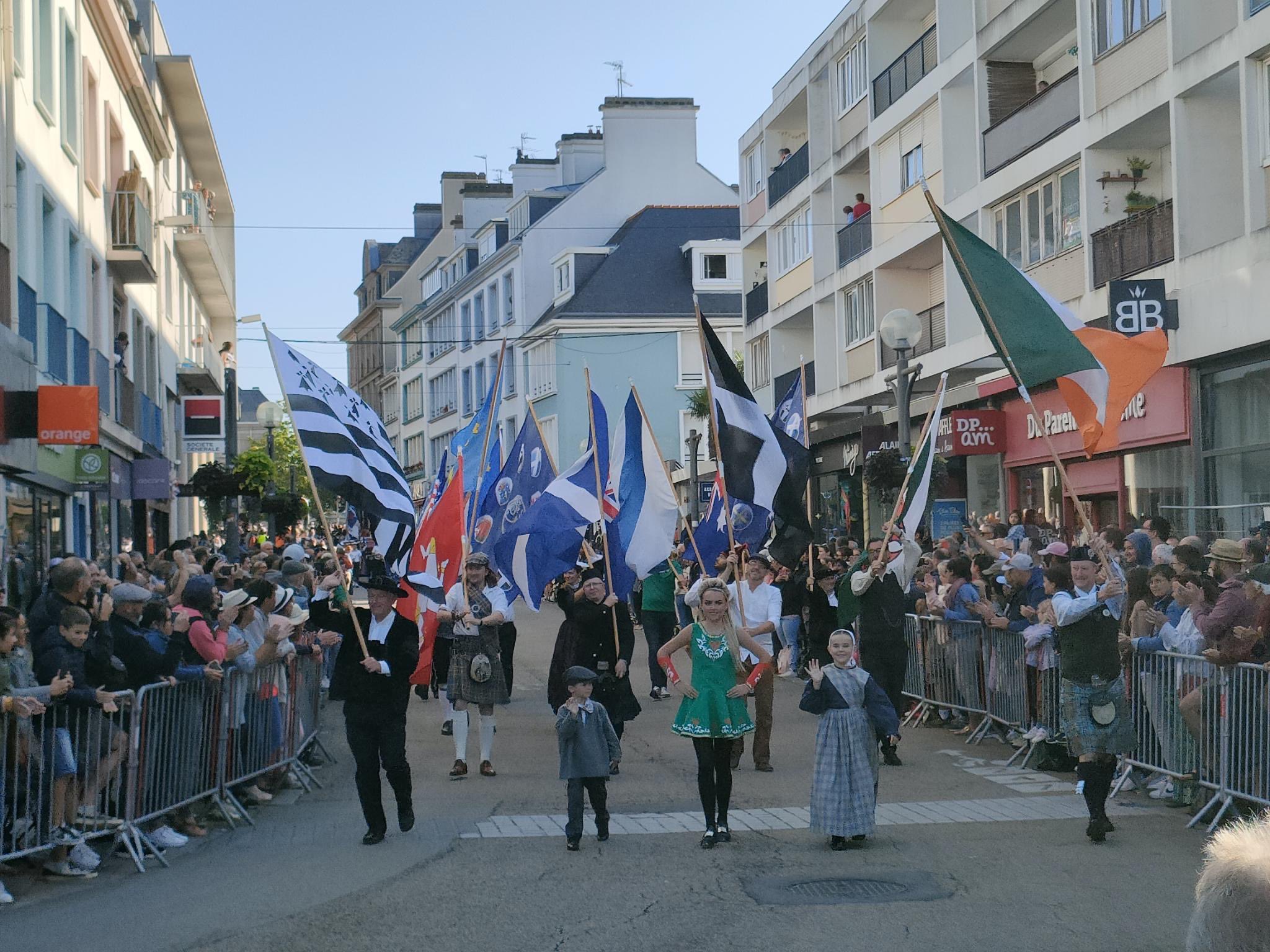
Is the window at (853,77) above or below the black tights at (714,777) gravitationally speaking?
above

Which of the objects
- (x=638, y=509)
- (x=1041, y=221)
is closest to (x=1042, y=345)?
(x=638, y=509)

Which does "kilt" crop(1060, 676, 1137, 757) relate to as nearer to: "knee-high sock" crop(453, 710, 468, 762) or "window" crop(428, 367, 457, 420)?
"knee-high sock" crop(453, 710, 468, 762)

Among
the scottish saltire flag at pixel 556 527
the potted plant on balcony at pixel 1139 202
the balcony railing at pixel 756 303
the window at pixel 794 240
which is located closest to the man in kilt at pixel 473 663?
the scottish saltire flag at pixel 556 527

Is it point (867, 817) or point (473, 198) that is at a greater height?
point (473, 198)

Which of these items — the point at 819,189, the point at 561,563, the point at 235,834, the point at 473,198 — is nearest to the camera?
the point at 235,834

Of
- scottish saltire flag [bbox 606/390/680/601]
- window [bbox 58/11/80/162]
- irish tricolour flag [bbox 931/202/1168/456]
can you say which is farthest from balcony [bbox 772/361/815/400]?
irish tricolour flag [bbox 931/202/1168/456]

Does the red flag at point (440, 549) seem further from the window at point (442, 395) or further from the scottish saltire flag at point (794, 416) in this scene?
the window at point (442, 395)

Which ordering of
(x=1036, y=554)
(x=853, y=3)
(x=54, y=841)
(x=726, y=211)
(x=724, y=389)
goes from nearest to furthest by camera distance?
(x=54, y=841)
(x=724, y=389)
(x=1036, y=554)
(x=853, y=3)
(x=726, y=211)

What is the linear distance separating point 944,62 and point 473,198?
171 feet

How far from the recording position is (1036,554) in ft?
56.6

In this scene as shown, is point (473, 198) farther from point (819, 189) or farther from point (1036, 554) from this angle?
point (1036, 554)

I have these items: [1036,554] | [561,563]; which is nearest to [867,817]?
[561,563]

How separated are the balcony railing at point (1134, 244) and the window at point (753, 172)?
59.4 feet

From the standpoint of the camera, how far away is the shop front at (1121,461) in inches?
802
